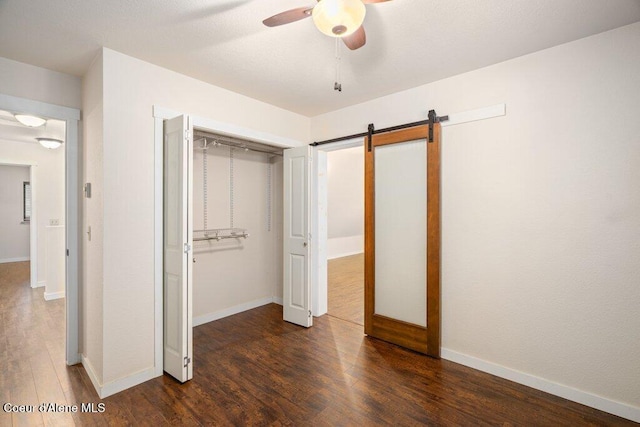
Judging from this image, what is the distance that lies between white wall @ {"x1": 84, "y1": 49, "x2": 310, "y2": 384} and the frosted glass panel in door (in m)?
2.18

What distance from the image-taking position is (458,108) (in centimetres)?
268

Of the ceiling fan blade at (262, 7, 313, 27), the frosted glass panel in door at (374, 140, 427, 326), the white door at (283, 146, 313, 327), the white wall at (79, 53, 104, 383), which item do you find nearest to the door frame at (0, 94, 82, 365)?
the white wall at (79, 53, 104, 383)

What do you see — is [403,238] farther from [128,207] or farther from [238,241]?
[128,207]

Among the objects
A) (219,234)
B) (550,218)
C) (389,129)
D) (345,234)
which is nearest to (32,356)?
(219,234)

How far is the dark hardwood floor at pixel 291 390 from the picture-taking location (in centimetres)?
194

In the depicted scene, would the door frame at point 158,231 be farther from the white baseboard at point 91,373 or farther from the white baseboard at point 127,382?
the white baseboard at point 91,373

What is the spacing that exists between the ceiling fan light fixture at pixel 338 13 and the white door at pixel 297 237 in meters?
2.06

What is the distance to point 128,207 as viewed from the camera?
232 cm

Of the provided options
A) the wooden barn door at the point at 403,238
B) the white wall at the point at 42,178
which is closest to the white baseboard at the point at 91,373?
the wooden barn door at the point at 403,238

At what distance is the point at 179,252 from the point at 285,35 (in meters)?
1.84

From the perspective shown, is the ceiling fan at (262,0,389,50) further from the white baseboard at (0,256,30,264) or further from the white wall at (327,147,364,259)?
the white baseboard at (0,256,30,264)

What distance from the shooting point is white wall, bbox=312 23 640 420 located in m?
1.97

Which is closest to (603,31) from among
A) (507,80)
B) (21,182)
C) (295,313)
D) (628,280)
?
(507,80)

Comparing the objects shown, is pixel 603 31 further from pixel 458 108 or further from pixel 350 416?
pixel 350 416
